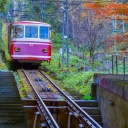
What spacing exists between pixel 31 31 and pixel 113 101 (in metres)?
15.0

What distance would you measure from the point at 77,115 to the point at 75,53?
103ft

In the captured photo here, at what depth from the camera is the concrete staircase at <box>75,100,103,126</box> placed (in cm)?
1132

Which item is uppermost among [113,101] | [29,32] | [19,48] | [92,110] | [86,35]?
[29,32]

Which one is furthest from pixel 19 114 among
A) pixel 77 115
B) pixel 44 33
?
pixel 44 33

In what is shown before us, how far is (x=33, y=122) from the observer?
11.0 m

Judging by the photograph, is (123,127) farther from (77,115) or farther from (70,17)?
(70,17)

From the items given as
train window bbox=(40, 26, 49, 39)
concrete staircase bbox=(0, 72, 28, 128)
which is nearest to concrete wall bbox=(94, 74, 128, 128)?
concrete staircase bbox=(0, 72, 28, 128)

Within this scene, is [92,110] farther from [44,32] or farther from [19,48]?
[44,32]

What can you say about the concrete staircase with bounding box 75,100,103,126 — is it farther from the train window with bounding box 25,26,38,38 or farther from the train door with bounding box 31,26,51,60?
the train window with bounding box 25,26,38,38

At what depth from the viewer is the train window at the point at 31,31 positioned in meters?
24.0

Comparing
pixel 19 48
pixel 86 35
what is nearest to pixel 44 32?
pixel 19 48

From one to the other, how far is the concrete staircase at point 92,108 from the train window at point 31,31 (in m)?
12.4

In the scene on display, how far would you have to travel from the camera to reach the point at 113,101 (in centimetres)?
991

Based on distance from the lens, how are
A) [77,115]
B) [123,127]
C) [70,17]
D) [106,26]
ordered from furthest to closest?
[70,17], [106,26], [77,115], [123,127]
